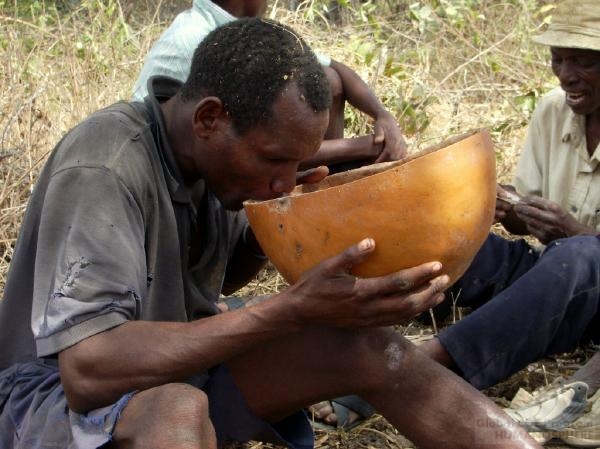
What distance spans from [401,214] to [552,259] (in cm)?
121

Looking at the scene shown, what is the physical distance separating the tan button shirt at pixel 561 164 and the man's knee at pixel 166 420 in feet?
6.79

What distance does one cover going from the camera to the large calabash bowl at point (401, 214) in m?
1.87

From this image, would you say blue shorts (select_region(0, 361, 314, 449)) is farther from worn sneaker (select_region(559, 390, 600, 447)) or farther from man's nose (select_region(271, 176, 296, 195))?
worn sneaker (select_region(559, 390, 600, 447))

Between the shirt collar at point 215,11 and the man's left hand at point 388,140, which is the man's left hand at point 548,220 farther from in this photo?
the shirt collar at point 215,11

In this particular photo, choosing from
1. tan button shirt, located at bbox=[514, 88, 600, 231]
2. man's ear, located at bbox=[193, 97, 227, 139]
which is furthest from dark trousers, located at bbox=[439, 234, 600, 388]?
man's ear, located at bbox=[193, 97, 227, 139]

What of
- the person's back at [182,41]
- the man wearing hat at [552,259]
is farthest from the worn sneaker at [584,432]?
the person's back at [182,41]

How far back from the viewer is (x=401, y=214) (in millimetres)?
1870

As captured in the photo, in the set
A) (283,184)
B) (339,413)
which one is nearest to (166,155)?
(283,184)

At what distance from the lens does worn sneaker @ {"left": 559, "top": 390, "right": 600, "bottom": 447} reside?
8.79 feet

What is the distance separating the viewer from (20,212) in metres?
3.91

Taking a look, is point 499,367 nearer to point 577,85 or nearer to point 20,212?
point 577,85

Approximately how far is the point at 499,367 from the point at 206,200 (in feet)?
3.70

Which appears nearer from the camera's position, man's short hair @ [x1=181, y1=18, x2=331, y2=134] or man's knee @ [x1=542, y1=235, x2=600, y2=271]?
man's short hair @ [x1=181, y1=18, x2=331, y2=134]

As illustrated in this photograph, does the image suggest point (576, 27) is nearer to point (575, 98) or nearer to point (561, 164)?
point (575, 98)
